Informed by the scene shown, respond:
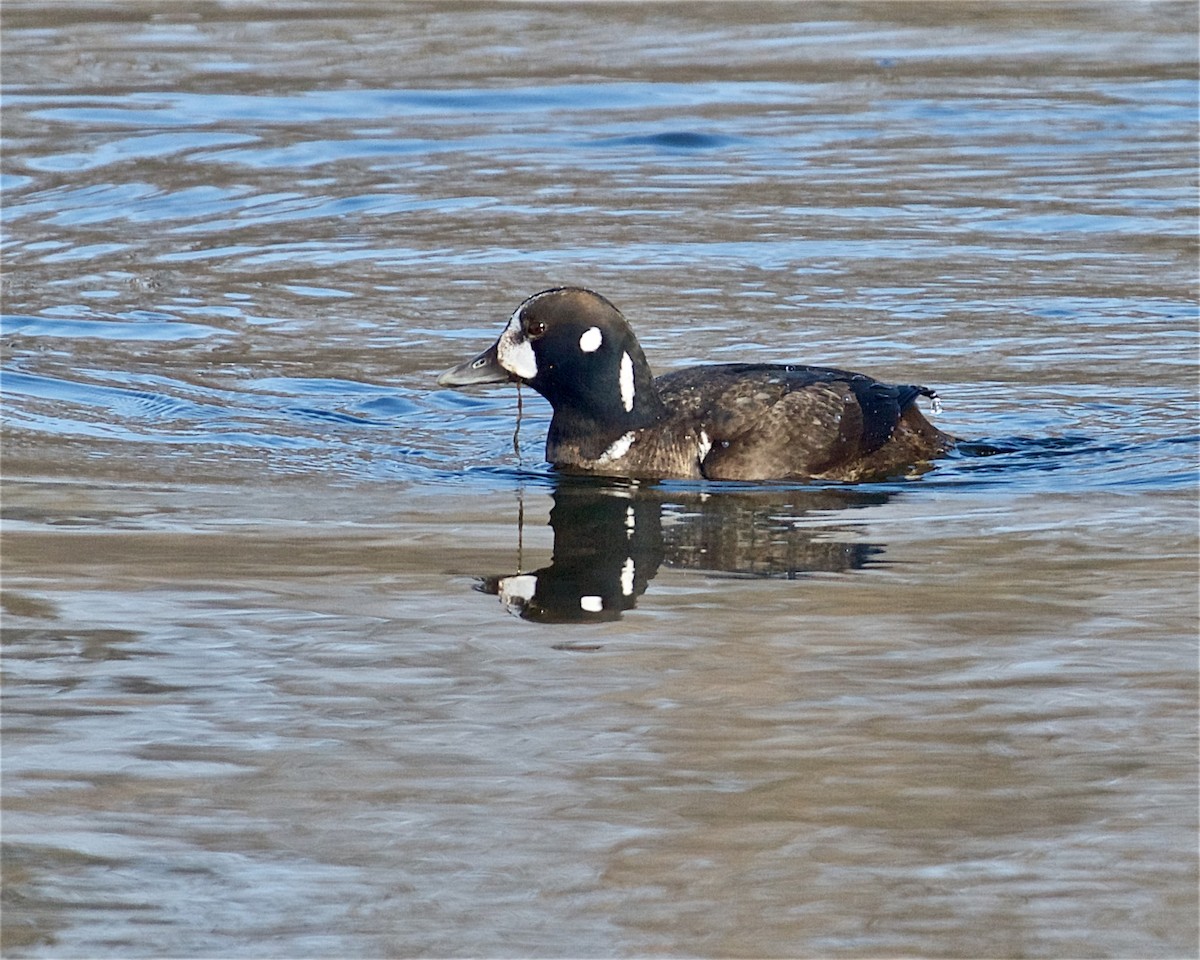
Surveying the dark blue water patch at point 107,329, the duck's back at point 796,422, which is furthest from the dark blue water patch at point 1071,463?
the dark blue water patch at point 107,329

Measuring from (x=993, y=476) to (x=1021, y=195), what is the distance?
22.2 feet

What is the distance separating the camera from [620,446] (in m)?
9.10

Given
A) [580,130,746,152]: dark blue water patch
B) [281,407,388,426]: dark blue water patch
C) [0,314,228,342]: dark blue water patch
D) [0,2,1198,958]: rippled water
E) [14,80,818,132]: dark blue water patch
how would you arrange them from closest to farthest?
[0,2,1198,958]: rippled water < [281,407,388,426]: dark blue water patch < [0,314,228,342]: dark blue water patch < [580,130,746,152]: dark blue water patch < [14,80,818,132]: dark blue water patch

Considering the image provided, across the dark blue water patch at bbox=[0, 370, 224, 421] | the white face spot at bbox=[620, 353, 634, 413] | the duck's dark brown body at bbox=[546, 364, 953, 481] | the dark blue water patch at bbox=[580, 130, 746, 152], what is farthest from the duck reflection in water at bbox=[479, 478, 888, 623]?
the dark blue water patch at bbox=[580, 130, 746, 152]

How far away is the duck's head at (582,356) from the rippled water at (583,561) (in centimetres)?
42

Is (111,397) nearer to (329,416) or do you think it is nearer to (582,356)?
(329,416)

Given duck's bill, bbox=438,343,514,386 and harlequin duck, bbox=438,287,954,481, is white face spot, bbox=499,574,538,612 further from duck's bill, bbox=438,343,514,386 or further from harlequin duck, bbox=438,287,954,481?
duck's bill, bbox=438,343,514,386

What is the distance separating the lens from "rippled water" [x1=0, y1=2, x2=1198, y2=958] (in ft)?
16.3

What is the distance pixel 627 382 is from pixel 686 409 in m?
0.28

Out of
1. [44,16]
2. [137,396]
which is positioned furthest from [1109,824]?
[44,16]

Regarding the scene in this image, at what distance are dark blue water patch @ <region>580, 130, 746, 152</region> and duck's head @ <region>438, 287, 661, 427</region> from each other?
839cm

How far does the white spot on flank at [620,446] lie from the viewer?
9.09 meters

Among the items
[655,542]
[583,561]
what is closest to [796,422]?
[655,542]

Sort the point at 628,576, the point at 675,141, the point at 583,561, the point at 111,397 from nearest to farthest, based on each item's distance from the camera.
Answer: the point at 628,576, the point at 583,561, the point at 111,397, the point at 675,141
